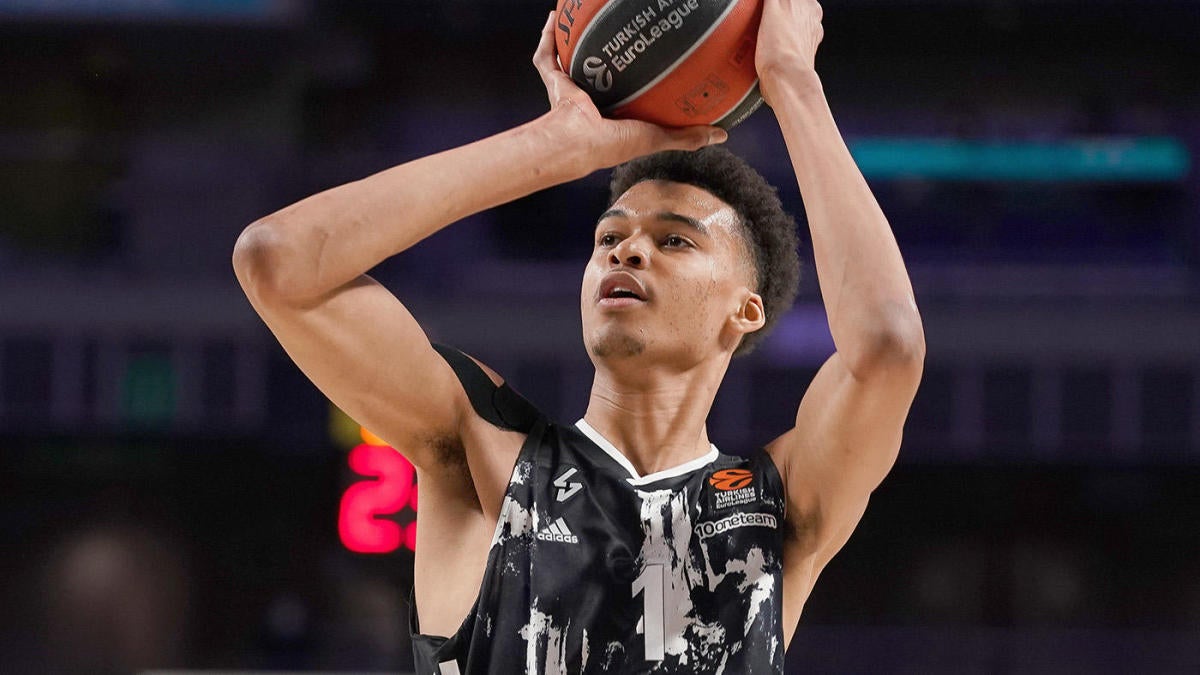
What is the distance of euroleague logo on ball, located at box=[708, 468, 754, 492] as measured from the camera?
2.38 meters

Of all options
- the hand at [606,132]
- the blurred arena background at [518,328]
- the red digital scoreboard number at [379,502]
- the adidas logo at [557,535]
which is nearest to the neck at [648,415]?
the adidas logo at [557,535]

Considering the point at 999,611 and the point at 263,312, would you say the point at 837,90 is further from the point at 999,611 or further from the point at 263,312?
the point at 263,312

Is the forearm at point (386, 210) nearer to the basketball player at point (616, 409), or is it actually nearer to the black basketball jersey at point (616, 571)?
the basketball player at point (616, 409)

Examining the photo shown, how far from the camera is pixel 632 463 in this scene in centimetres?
244

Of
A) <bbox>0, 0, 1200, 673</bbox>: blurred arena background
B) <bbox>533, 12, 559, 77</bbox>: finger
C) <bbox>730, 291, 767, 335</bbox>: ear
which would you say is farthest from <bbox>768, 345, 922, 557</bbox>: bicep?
<bbox>0, 0, 1200, 673</bbox>: blurred arena background

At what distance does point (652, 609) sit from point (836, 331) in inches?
20.5

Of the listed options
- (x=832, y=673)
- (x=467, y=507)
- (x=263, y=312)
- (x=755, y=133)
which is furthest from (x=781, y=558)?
(x=755, y=133)

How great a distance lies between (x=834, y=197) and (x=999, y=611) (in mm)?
8067

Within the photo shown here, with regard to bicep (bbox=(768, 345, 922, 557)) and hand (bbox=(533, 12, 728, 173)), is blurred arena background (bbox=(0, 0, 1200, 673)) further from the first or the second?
hand (bbox=(533, 12, 728, 173))

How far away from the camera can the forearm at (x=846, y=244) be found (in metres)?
2.14

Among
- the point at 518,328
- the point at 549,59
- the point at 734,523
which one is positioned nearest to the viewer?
the point at 734,523

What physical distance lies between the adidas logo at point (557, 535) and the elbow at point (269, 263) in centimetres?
54

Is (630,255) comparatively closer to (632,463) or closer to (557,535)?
(632,463)

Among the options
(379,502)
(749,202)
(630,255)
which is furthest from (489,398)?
(379,502)
